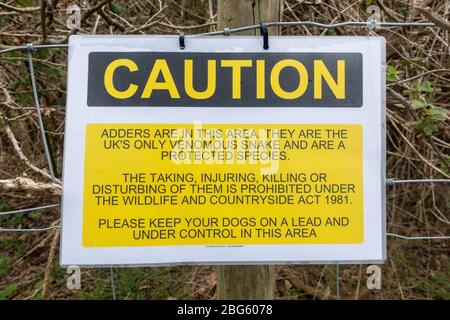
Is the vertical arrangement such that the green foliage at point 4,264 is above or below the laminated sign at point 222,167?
below

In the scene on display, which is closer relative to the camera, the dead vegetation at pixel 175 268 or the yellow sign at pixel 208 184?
the yellow sign at pixel 208 184

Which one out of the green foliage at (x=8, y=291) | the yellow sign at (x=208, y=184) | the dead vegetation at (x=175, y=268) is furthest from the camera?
the green foliage at (x=8, y=291)

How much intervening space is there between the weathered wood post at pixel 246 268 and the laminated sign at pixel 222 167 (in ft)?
0.53

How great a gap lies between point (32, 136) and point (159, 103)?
2204 millimetres

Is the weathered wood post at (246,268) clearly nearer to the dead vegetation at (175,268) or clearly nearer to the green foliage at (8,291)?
the dead vegetation at (175,268)

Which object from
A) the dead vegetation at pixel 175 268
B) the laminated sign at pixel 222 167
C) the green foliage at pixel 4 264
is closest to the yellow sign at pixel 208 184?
the laminated sign at pixel 222 167

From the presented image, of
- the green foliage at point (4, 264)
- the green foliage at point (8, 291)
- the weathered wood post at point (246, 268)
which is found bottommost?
the green foliage at point (8, 291)

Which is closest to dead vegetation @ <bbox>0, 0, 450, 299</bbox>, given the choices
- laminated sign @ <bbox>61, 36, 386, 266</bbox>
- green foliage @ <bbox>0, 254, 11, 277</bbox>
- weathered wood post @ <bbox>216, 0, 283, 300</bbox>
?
green foliage @ <bbox>0, 254, 11, 277</bbox>

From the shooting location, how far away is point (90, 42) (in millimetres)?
1392

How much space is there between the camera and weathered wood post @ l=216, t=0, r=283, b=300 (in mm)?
1438

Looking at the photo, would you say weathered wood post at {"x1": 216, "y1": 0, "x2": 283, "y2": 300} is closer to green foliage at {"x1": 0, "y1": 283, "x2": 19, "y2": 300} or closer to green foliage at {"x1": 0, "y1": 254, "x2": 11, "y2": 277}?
green foliage at {"x1": 0, "y1": 283, "x2": 19, "y2": 300}

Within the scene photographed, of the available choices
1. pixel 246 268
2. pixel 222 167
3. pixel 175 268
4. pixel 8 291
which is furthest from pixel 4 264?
pixel 222 167

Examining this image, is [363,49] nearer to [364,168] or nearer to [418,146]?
[364,168]

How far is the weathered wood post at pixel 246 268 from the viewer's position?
1.44m
